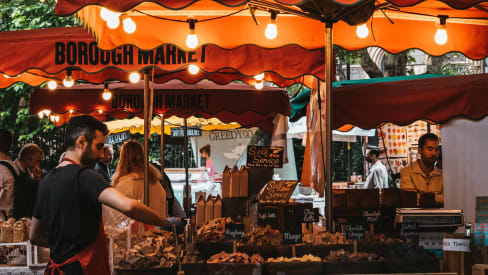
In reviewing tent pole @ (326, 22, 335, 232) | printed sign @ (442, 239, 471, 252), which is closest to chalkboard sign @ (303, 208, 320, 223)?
tent pole @ (326, 22, 335, 232)

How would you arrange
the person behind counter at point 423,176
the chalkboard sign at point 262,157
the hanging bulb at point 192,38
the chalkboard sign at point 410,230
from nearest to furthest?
1. the chalkboard sign at point 410,230
2. the hanging bulb at point 192,38
3. the chalkboard sign at point 262,157
4. the person behind counter at point 423,176

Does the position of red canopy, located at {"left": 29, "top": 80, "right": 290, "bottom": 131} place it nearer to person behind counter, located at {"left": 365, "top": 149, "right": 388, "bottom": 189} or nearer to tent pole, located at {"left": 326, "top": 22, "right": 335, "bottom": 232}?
tent pole, located at {"left": 326, "top": 22, "right": 335, "bottom": 232}

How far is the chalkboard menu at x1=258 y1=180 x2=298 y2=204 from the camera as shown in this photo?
6.24 m

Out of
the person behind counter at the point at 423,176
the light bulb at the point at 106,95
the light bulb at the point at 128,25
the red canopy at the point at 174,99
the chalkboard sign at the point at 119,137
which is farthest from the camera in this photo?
the chalkboard sign at the point at 119,137

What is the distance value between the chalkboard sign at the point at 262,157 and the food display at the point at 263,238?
2.40 m

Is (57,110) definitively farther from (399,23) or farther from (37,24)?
(37,24)

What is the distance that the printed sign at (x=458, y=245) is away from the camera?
196 inches

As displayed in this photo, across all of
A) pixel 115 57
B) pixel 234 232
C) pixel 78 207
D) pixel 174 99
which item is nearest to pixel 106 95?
pixel 174 99

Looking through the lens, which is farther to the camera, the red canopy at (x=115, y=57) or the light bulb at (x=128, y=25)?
the red canopy at (x=115, y=57)

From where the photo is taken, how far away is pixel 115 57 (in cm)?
633

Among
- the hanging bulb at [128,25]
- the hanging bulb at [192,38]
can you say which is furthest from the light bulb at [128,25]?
the hanging bulb at [192,38]

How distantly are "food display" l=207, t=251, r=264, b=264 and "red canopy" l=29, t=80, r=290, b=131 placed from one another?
15.1 feet

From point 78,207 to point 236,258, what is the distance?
5.11ft

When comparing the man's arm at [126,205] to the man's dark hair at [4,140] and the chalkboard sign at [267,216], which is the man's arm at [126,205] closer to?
the chalkboard sign at [267,216]
